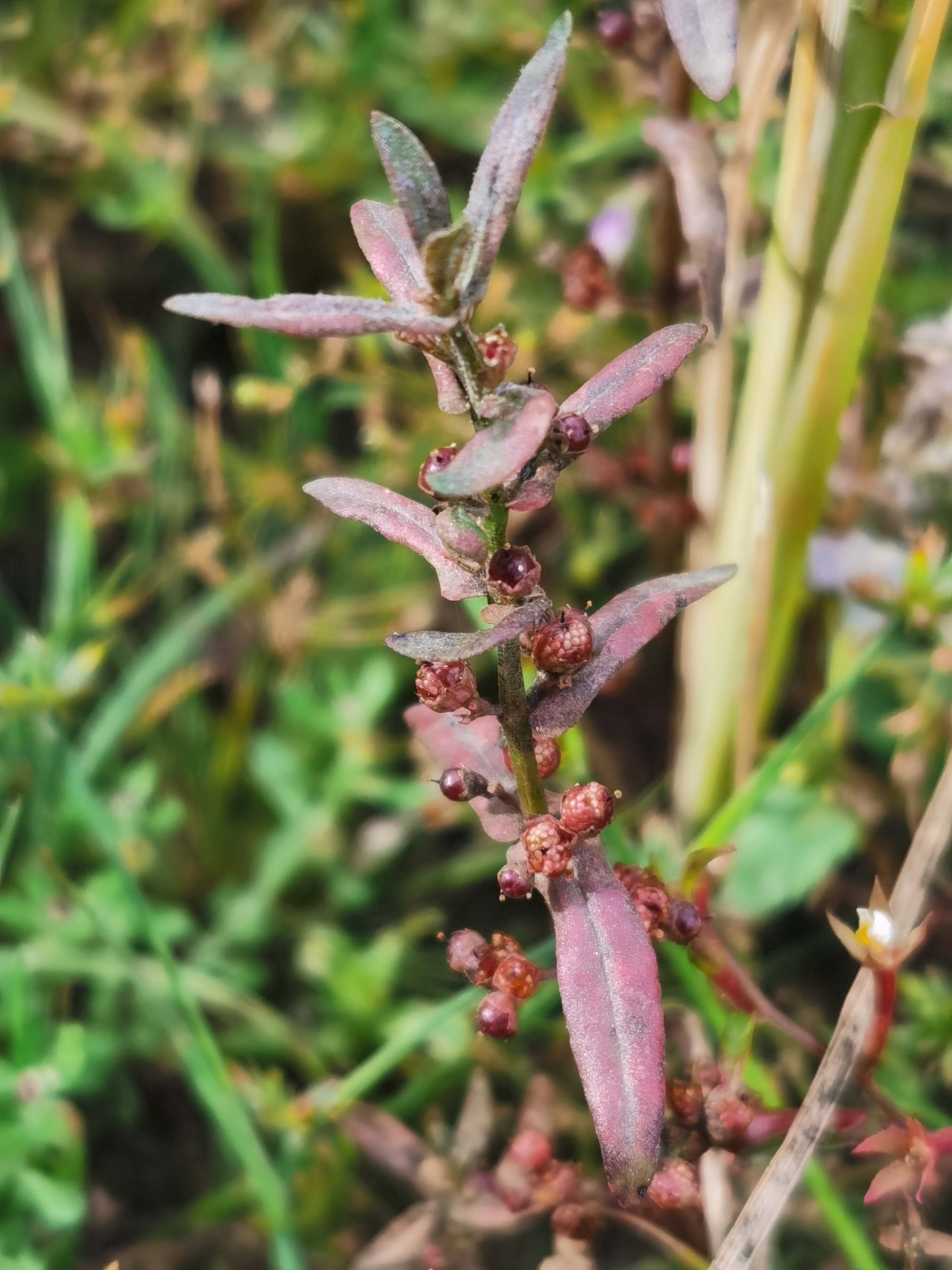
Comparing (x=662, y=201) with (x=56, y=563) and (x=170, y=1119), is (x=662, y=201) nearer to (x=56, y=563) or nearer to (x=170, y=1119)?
(x=56, y=563)

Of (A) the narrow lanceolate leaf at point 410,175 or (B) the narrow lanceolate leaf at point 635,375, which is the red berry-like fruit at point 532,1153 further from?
(A) the narrow lanceolate leaf at point 410,175

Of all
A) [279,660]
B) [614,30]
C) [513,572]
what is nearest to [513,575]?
[513,572]

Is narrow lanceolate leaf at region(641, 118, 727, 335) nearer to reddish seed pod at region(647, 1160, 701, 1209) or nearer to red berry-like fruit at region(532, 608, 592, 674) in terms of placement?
red berry-like fruit at region(532, 608, 592, 674)

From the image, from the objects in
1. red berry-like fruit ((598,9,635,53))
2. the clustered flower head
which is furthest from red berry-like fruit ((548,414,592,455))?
red berry-like fruit ((598,9,635,53))

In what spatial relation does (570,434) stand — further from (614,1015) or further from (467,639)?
(614,1015)

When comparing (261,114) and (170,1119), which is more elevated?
(261,114)

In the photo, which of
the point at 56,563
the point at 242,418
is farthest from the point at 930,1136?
the point at 242,418

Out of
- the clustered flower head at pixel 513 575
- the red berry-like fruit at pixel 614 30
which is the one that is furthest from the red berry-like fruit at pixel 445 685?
the red berry-like fruit at pixel 614 30
